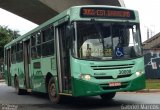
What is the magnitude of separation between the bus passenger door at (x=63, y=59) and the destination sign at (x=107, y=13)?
973mm

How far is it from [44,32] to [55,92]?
2.48 m

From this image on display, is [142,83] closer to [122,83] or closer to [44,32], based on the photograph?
[122,83]

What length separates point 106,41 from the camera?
13594 mm

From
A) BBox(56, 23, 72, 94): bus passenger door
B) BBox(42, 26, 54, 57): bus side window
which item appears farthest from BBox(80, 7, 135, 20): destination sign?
BBox(42, 26, 54, 57): bus side window

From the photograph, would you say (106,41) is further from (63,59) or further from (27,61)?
(27,61)

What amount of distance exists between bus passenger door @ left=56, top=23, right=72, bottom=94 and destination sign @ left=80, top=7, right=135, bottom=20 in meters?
0.97

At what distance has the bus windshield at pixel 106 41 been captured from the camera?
13.4 m

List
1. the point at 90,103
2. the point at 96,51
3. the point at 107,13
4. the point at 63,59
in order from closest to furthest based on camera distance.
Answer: the point at 96,51, the point at 107,13, the point at 63,59, the point at 90,103

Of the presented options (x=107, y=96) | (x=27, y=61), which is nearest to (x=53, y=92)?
(x=107, y=96)

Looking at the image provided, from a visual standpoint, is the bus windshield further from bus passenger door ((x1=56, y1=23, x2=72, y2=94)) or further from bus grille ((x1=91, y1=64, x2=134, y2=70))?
bus passenger door ((x1=56, y1=23, x2=72, y2=94))

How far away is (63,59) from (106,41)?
5.59 feet

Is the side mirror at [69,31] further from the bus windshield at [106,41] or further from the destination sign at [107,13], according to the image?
the destination sign at [107,13]

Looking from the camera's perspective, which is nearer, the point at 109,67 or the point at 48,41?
Result: the point at 109,67

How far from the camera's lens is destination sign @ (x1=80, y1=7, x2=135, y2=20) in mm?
13695
